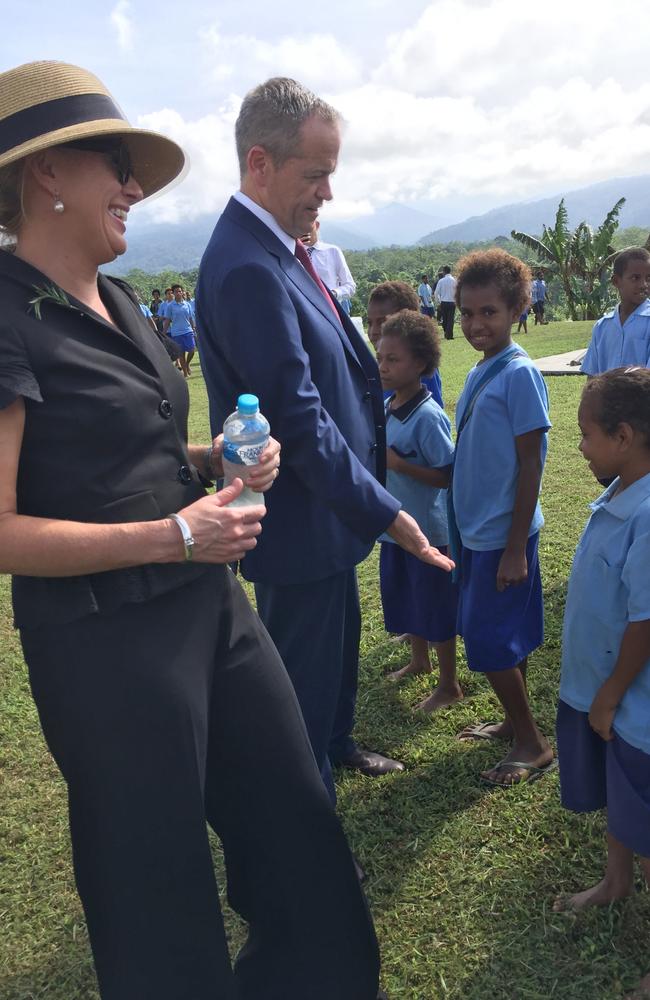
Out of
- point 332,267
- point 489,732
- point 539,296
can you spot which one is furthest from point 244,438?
point 539,296

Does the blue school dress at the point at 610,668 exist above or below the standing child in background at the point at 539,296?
below

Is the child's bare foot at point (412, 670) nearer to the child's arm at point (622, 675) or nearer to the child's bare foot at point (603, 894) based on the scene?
the child's bare foot at point (603, 894)

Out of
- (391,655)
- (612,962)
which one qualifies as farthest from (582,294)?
(612,962)

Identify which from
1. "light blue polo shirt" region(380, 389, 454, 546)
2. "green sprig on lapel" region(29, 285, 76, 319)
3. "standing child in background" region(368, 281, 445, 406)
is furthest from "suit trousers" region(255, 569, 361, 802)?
"standing child in background" region(368, 281, 445, 406)

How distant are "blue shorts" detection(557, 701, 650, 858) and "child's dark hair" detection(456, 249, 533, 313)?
150 cm

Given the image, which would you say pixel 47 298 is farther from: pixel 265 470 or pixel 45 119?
pixel 265 470

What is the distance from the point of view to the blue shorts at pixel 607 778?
6.98 feet

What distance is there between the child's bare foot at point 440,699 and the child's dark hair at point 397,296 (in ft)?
6.70

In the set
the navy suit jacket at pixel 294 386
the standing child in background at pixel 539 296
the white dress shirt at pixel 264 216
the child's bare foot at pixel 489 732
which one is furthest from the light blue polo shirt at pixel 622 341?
the standing child in background at pixel 539 296

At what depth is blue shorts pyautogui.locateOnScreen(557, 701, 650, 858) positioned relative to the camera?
2.13m

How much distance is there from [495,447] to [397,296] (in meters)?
1.74

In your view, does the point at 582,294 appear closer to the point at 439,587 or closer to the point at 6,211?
the point at 439,587

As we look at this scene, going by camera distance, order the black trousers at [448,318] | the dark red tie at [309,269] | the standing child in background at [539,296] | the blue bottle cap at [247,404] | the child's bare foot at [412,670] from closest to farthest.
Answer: the blue bottle cap at [247,404] → the dark red tie at [309,269] → the child's bare foot at [412,670] → the black trousers at [448,318] → the standing child in background at [539,296]

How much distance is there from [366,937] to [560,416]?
8045mm
